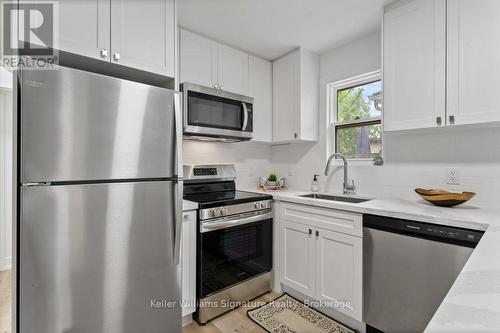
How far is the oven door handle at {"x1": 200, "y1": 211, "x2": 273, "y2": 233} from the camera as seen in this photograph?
193 centimetres

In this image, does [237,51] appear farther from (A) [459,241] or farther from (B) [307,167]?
(A) [459,241]

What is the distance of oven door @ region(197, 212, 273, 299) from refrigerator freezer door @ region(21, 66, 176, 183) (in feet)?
2.32

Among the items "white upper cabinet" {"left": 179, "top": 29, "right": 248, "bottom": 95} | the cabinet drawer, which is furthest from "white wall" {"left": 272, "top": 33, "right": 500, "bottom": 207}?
"white upper cabinet" {"left": 179, "top": 29, "right": 248, "bottom": 95}

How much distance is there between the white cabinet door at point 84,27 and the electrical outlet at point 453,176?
8.30ft

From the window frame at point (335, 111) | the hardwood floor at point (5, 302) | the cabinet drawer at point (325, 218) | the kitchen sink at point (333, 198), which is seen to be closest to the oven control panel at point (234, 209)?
the cabinet drawer at point (325, 218)

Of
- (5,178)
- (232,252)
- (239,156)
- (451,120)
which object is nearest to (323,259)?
(232,252)

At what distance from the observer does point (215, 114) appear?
234cm

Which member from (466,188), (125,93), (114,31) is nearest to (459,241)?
(466,188)

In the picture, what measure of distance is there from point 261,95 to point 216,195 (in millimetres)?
1303

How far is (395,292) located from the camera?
165 centimetres

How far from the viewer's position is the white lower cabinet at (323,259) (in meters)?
1.84

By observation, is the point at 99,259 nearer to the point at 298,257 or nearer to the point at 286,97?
the point at 298,257

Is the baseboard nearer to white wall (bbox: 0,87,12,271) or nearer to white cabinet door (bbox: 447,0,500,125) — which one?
white cabinet door (bbox: 447,0,500,125)

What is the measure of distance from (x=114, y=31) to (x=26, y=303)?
151 cm
